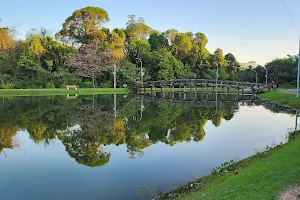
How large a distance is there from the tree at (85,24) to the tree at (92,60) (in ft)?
7.19

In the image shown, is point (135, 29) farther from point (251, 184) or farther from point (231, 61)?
point (251, 184)

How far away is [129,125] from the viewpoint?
63.4ft

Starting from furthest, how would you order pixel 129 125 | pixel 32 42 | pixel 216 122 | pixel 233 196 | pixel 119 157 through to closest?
1. pixel 32 42
2. pixel 216 122
3. pixel 129 125
4. pixel 119 157
5. pixel 233 196

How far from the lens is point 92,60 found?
59469mm

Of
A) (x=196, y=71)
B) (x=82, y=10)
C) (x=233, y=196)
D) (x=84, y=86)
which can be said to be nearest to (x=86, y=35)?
(x=82, y=10)

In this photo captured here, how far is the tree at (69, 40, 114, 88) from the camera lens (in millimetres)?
59156

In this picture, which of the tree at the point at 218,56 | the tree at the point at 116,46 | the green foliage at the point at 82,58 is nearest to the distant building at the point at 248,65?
the tree at the point at 218,56

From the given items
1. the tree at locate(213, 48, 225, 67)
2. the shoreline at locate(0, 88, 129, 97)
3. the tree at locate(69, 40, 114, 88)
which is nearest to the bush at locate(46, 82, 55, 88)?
the shoreline at locate(0, 88, 129, 97)

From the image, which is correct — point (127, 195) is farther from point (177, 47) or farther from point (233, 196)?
point (177, 47)

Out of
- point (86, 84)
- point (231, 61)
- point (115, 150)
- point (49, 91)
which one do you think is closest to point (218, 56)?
point (231, 61)

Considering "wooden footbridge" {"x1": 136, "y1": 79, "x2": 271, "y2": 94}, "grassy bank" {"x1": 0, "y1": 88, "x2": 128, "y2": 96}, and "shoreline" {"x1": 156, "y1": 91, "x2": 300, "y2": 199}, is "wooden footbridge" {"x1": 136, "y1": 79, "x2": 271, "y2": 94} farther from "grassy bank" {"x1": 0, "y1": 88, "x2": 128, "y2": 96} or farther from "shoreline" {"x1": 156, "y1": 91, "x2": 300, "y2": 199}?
"shoreline" {"x1": 156, "y1": 91, "x2": 300, "y2": 199}

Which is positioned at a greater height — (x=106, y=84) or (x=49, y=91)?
(x=106, y=84)

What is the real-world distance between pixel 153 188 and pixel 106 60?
54.0m

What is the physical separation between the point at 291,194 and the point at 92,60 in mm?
56761
